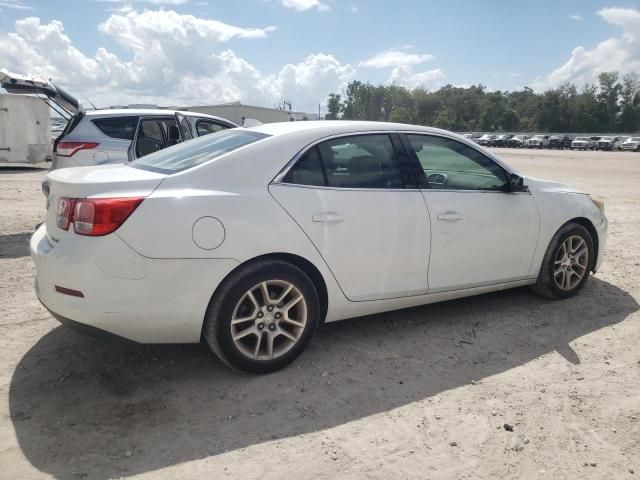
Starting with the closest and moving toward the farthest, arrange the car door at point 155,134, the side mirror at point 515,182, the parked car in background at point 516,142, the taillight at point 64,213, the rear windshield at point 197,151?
the taillight at point 64,213, the rear windshield at point 197,151, the side mirror at point 515,182, the car door at point 155,134, the parked car in background at point 516,142

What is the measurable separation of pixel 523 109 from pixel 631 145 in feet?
171

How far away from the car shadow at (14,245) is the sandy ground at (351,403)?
5.52 feet

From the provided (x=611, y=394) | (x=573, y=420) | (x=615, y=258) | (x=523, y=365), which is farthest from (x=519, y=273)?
(x=615, y=258)

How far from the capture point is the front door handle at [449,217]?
12.8 ft

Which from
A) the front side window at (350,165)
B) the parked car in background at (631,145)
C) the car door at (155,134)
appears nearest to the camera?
the front side window at (350,165)

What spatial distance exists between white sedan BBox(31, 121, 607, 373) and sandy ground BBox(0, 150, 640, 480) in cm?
35

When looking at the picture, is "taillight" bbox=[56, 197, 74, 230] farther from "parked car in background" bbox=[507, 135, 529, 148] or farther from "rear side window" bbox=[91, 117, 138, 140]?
"parked car in background" bbox=[507, 135, 529, 148]

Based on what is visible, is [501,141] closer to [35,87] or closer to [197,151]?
[35,87]

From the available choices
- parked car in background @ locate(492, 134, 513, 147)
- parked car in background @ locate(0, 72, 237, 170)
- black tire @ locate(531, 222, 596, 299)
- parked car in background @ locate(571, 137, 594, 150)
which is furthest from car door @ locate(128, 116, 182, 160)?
parked car in background @ locate(492, 134, 513, 147)

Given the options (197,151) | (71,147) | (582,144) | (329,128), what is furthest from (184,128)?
(582,144)

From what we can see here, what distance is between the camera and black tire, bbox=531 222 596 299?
4672mm

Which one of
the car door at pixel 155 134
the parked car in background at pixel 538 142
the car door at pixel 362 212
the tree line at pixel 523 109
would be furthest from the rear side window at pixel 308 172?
the tree line at pixel 523 109

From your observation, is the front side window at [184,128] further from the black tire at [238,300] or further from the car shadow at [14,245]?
the black tire at [238,300]

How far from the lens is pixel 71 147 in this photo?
24.0 ft
